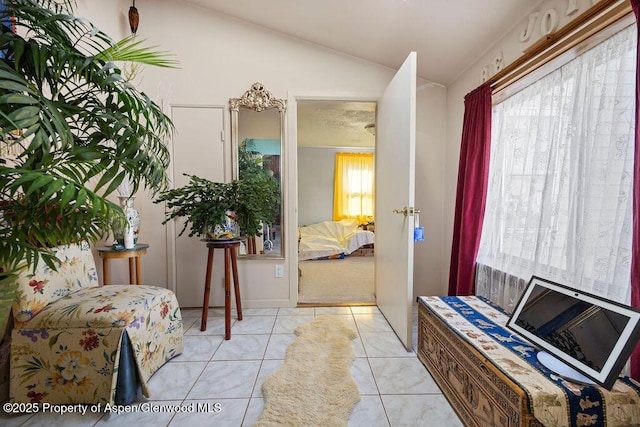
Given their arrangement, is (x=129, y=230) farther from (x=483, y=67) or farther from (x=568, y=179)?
(x=483, y=67)

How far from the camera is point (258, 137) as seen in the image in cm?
246

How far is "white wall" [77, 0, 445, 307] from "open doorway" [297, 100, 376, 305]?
258 millimetres

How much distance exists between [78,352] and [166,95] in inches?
81.2

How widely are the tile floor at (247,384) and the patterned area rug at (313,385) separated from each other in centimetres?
5

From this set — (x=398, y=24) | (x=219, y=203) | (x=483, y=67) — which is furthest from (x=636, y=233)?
(x=219, y=203)

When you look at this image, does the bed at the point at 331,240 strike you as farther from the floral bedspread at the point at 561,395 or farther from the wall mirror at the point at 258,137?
the floral bedspread at the point at 561,395

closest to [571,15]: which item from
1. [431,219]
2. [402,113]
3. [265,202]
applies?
[402,113]

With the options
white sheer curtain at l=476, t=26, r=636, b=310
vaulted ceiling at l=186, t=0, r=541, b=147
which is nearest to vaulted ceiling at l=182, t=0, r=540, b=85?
vaulted ceiling at l=186, t=0, r=541, b=147

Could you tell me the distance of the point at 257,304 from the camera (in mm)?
2531

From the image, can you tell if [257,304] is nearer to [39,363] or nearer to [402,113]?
[39,363]

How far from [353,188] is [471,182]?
13.3 feet

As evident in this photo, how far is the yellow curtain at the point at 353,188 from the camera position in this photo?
5855mm

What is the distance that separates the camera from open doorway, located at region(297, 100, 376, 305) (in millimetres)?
3042

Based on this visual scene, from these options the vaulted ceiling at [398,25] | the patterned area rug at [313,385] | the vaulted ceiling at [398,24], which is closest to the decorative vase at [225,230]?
the patterned area rug at [313,385]
